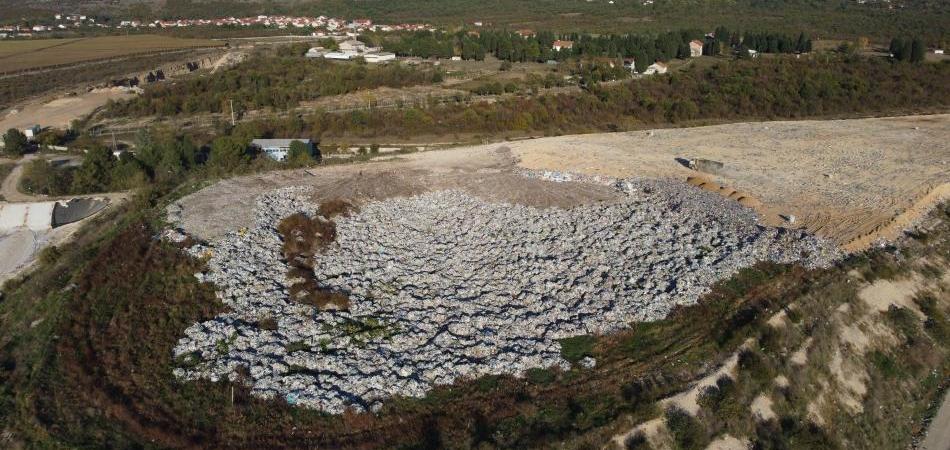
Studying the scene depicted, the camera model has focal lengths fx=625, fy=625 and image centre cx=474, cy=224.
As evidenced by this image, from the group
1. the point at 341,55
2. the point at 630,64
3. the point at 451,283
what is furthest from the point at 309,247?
the point at 341,55

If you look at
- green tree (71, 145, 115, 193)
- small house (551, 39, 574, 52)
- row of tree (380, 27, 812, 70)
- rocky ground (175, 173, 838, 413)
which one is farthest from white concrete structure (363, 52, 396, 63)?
rocky ground (175, 173, 838, 413)

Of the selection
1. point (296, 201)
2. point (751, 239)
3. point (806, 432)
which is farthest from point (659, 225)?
point (296, 201)

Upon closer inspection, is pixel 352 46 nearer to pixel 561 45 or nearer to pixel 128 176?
pixel 561 45

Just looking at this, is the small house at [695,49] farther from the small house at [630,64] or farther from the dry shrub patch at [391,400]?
the dry shrub patch at [391,400]

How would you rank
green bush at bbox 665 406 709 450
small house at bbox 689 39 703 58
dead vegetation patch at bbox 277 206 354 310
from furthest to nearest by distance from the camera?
1. small house at bbox 689 39 703 58
2. dead vegetation patch at bbox 277 206 354 310
3. green bush at bbox 665 406 709 450

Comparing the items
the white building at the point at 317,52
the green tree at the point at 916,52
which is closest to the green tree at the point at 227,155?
the white building at the point at 317,52

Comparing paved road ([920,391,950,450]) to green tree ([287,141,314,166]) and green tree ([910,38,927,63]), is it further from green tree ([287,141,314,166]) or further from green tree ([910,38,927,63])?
green tree ([910,38,927,63])
